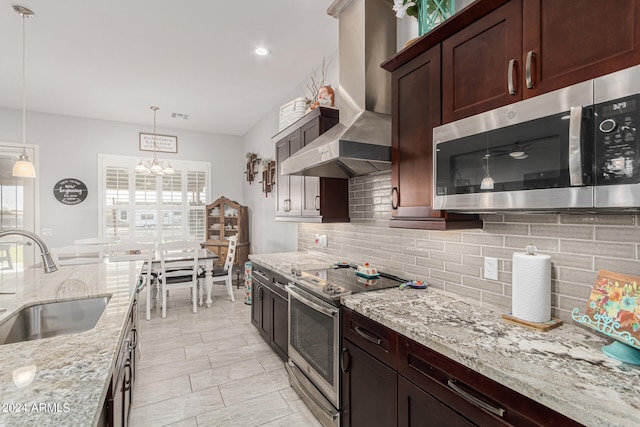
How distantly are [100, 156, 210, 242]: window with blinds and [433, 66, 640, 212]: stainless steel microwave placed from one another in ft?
18.3

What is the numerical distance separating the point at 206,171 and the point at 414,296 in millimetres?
5437

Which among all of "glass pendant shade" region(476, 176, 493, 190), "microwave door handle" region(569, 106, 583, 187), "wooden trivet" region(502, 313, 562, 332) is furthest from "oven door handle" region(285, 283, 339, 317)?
"microwave door handle" region(569, 106, 583, 187)

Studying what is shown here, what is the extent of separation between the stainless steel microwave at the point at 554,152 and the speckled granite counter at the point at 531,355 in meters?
0.51

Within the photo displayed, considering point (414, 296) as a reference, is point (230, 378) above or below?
below

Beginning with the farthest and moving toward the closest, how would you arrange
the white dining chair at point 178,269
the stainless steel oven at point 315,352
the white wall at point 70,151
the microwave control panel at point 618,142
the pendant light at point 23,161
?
the white wall at point 70,151 → the white dining chair at point 178,269 → the pendant light at point 23,161 → the stainless steel oven at point 315,352 → the microwave control panel at point 618,142

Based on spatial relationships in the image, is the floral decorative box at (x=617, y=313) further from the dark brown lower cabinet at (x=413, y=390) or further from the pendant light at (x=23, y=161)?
the pendant light at (x=23, y=161)

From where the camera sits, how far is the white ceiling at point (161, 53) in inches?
99.7

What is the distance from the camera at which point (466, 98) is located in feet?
4.71

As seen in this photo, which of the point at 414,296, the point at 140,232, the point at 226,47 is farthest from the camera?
the point at 140,232

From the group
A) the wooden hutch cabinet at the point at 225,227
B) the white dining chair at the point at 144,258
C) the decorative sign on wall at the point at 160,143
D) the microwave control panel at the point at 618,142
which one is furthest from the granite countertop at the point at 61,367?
the decorative sign on wall at the point at 160,143

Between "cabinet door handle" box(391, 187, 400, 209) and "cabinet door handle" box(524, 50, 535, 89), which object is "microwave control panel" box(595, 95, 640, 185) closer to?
"cabinet door handle" box(524, 50, 535, 89)

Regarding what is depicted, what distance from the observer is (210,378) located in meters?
2.58

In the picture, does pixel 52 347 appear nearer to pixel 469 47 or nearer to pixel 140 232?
pixel 469 47

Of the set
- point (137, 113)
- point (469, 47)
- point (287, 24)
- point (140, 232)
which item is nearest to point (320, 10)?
point (287, 24)
